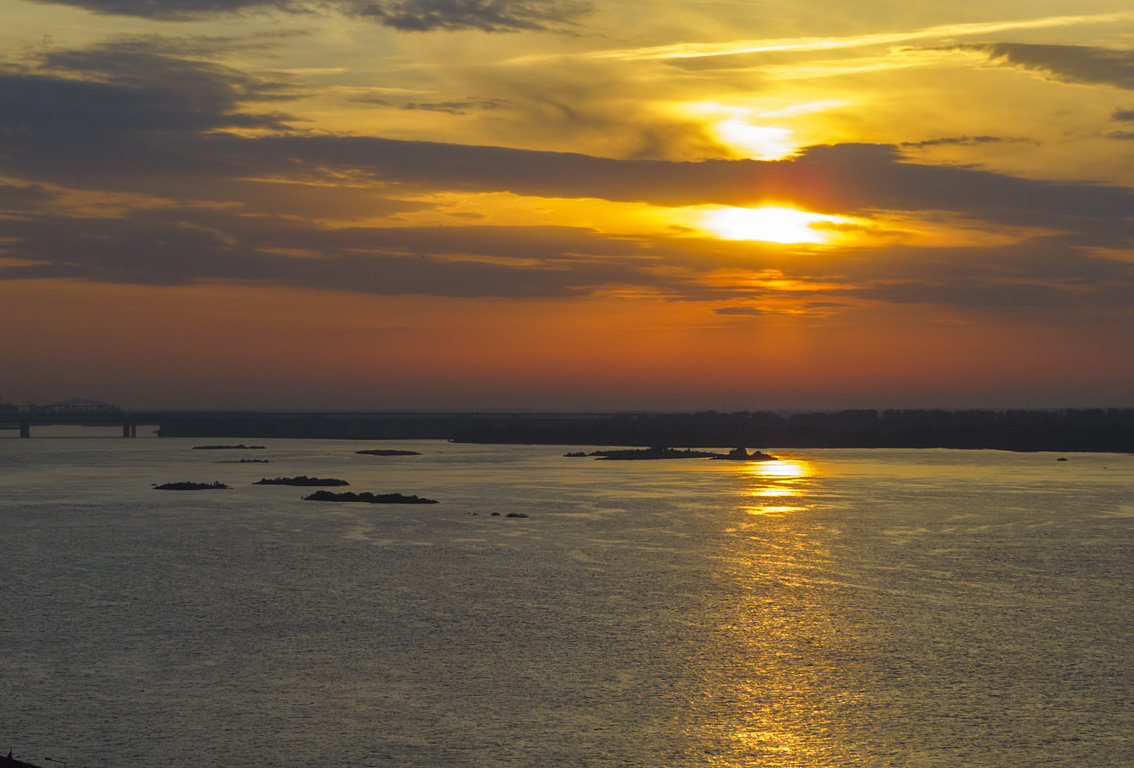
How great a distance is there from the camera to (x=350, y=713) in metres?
18.6

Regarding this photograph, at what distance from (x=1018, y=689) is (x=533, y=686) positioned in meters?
8.24

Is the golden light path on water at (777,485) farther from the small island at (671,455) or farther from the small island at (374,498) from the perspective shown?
the small island at (374,498)

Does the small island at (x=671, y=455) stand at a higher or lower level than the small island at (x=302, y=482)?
higher

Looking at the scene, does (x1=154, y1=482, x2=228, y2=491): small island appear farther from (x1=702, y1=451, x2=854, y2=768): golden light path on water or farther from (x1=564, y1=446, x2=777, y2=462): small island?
(x1=564, y1=446, x2=777, y2=462): small island

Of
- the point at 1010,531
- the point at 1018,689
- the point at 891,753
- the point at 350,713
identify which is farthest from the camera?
the point at 1010,531

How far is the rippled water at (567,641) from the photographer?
1703cm

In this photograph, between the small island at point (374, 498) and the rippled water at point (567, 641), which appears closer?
the rippled water at point (567, 641)

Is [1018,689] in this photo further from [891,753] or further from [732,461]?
[732,461]

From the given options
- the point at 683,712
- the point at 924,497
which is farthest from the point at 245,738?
the point at 924,497

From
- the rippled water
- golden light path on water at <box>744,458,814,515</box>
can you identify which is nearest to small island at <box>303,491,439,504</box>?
the rippled water

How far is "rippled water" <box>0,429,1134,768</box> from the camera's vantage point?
17.0 meters

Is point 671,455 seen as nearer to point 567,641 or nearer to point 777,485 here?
point 777,485

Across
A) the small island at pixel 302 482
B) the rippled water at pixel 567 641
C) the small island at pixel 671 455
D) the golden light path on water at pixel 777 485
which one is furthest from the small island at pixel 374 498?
the small island at pixel 671 455

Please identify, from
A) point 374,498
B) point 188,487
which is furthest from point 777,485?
point 188,487
